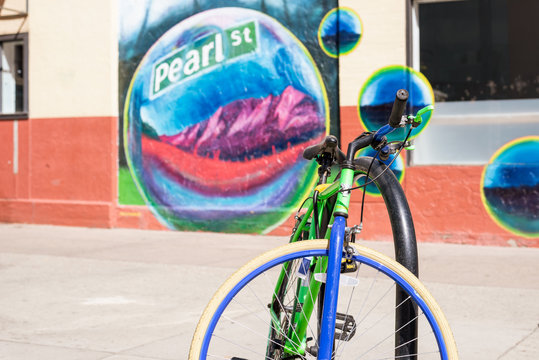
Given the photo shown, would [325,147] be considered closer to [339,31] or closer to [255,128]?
[339,31]

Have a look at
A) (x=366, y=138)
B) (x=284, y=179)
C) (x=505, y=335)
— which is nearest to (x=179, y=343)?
(x=505, y=335)

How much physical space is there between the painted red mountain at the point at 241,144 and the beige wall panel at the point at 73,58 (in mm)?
1118

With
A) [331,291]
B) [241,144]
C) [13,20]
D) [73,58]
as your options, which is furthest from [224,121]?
[331,291]

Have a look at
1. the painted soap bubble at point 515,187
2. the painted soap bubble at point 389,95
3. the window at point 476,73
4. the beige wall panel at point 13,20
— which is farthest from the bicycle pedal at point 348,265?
the beige wall panel at point 13,20

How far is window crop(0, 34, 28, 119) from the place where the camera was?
12195 mm

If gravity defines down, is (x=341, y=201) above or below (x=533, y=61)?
below

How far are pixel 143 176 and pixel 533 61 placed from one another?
579 cm

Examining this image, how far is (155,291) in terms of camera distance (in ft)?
21.0

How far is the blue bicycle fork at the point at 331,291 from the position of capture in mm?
2451

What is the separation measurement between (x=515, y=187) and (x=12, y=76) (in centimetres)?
836

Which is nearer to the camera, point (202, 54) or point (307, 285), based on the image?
point (307, 285)

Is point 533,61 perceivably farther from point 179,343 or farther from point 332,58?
point 179,343

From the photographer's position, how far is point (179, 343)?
4656mm

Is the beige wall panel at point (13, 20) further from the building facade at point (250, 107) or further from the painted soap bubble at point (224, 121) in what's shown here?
the painted soap bubble at point (224, 121)
